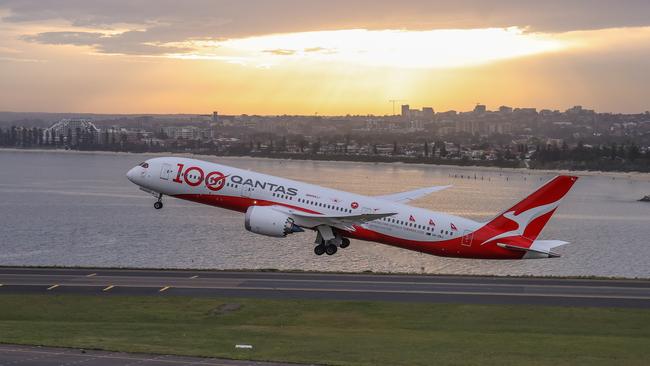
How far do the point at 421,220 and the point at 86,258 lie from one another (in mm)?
64438

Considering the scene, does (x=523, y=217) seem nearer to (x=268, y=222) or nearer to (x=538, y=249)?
(x=538, y=249)

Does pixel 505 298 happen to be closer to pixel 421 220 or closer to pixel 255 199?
pixel 421 220

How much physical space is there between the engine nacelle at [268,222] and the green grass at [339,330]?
5.79 m

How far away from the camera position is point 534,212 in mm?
74125

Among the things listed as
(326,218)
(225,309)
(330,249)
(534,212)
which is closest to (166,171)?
(326,218)

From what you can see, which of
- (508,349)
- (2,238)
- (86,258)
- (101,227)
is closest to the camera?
(508,349)

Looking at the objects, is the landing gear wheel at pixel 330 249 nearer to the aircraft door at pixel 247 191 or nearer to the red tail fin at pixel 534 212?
the aircraft door at pixel 247 191

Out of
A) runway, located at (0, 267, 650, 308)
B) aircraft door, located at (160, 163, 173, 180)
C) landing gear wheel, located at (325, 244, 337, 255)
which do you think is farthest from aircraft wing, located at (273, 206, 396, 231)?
aircraft door, located at (160, 163, 173, 180)

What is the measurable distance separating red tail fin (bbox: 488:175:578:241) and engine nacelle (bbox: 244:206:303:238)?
17630 mm

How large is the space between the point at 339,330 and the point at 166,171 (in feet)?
79.8

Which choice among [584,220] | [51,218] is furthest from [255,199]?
[584,220]

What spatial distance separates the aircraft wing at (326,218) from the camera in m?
72.1

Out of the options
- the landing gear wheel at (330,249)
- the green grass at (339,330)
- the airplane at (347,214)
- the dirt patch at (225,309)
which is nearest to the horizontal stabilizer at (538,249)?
the airplane at (347,214)

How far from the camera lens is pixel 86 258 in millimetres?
124438
